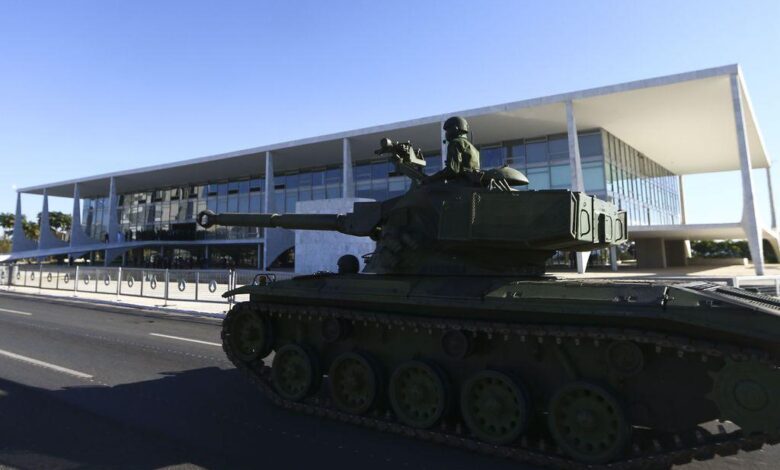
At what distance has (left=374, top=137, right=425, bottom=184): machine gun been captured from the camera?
7.17m

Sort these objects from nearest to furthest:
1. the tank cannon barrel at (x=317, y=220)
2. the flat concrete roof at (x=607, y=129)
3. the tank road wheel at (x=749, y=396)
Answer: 1. the tank road wheel at (x=749, y=396)
2. the tank cannon barrel at (x=317, y=220)
3. the flat concrete roof at (x=607, y=129)

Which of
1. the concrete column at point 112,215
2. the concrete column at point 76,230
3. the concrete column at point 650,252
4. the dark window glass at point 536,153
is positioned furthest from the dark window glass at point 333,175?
the concrete column at point 76,230

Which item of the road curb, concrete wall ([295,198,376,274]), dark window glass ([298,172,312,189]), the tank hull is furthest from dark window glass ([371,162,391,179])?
the tank hull

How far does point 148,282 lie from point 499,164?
25.2 metres

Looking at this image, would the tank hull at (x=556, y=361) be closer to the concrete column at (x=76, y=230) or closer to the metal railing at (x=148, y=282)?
the metal railing at (x=148, y=282)

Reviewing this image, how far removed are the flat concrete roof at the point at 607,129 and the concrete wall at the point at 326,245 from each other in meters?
6.09

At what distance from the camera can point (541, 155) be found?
116 ft

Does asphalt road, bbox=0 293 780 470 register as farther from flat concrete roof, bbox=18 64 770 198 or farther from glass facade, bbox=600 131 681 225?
glass facade, bbox=600 131 681 225

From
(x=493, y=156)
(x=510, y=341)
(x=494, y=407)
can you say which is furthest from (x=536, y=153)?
(x=494, y=407)

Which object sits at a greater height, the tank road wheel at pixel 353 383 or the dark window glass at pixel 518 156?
the dark window glass at pixel 518 156

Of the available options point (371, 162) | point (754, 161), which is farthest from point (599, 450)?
point (754, 161)

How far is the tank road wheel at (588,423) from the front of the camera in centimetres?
438

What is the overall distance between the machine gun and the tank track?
2.39 metres

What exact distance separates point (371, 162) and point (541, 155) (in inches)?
576
